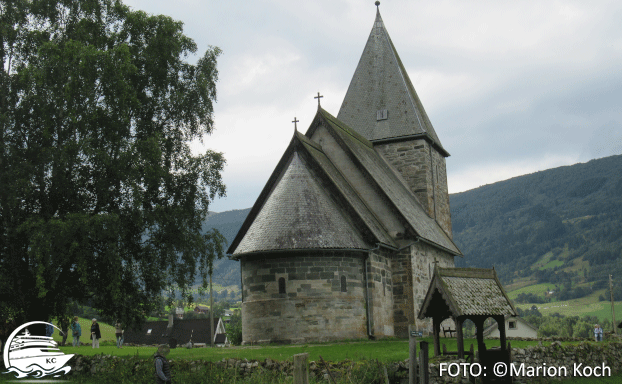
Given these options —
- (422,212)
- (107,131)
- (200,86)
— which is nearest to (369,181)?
(422,212)

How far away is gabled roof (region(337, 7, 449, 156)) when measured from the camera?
36.5 meters

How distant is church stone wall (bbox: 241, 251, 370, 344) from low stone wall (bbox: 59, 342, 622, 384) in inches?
259

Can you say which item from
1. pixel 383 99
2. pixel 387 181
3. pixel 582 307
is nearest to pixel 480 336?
pixel 387 181

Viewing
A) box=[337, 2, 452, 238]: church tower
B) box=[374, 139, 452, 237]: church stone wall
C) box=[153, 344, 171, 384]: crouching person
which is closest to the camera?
box=[153, 344, 171, 384]: crouching person

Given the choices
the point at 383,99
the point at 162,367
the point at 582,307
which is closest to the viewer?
the point at 162,367

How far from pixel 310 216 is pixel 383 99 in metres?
15.2

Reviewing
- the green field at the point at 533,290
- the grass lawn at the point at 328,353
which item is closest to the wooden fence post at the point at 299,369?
the grass lawn at the point at 328,353

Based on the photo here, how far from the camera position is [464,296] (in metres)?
16.9

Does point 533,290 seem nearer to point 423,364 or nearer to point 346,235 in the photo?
point 346,235

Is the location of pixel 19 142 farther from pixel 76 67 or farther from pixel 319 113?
pixel 319 113

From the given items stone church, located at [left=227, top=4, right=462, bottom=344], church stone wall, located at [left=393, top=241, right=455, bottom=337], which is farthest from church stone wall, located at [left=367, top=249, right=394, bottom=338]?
church stone wall, located at [left=393, top=241, right=455, bottom=337]

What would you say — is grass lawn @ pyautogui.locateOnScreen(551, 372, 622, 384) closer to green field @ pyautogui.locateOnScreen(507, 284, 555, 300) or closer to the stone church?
the stone church

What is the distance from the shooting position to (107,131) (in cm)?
2117

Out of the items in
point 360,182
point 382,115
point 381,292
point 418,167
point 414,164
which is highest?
point 382,115
